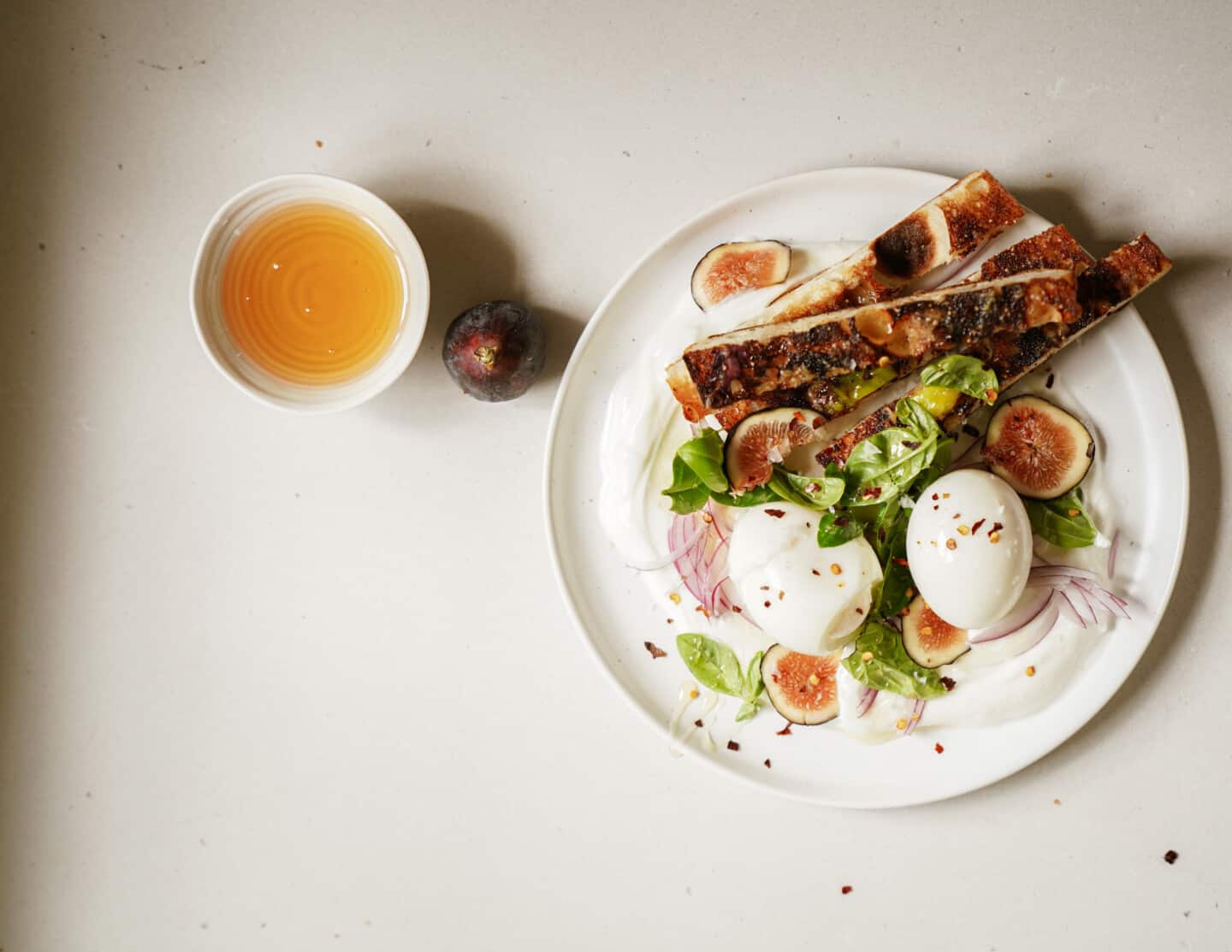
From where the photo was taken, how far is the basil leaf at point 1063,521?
6.19 ft

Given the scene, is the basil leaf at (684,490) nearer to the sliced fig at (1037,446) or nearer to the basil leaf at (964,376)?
the basil leaf at (964,376)

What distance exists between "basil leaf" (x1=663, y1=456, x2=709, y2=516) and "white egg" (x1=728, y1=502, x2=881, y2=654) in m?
0.13

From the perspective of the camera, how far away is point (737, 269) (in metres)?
1.97

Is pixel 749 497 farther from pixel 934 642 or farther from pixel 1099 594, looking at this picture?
pixel 1099 594

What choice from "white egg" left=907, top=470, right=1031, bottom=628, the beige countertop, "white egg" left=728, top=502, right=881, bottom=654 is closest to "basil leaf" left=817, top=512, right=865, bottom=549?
"white egg" left=728, top=502, right=881, bottom=654

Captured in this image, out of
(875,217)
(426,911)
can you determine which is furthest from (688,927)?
(875,217)

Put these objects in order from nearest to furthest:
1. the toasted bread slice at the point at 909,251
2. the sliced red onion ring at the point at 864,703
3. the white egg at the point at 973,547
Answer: the white egg at the point at 973,547, the toasted bread slice at the point at 909,251, the sliced red onion ring at the point at 864,703

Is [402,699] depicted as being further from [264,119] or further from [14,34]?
[14,34]

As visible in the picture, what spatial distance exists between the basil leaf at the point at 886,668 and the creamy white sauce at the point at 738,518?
29mm

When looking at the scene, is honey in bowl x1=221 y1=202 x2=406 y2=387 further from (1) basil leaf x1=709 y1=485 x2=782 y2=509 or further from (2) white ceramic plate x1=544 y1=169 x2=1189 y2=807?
(1) basil leaf x1=709 y1=485 x2=782 y2=509

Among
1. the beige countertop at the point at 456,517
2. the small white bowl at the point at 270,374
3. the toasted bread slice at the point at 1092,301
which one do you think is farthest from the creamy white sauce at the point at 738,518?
the small white bowl at the point at 270,374

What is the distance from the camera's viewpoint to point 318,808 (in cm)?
230

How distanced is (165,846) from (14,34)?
211cm

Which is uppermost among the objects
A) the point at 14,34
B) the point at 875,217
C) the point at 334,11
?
the point at 875,217
